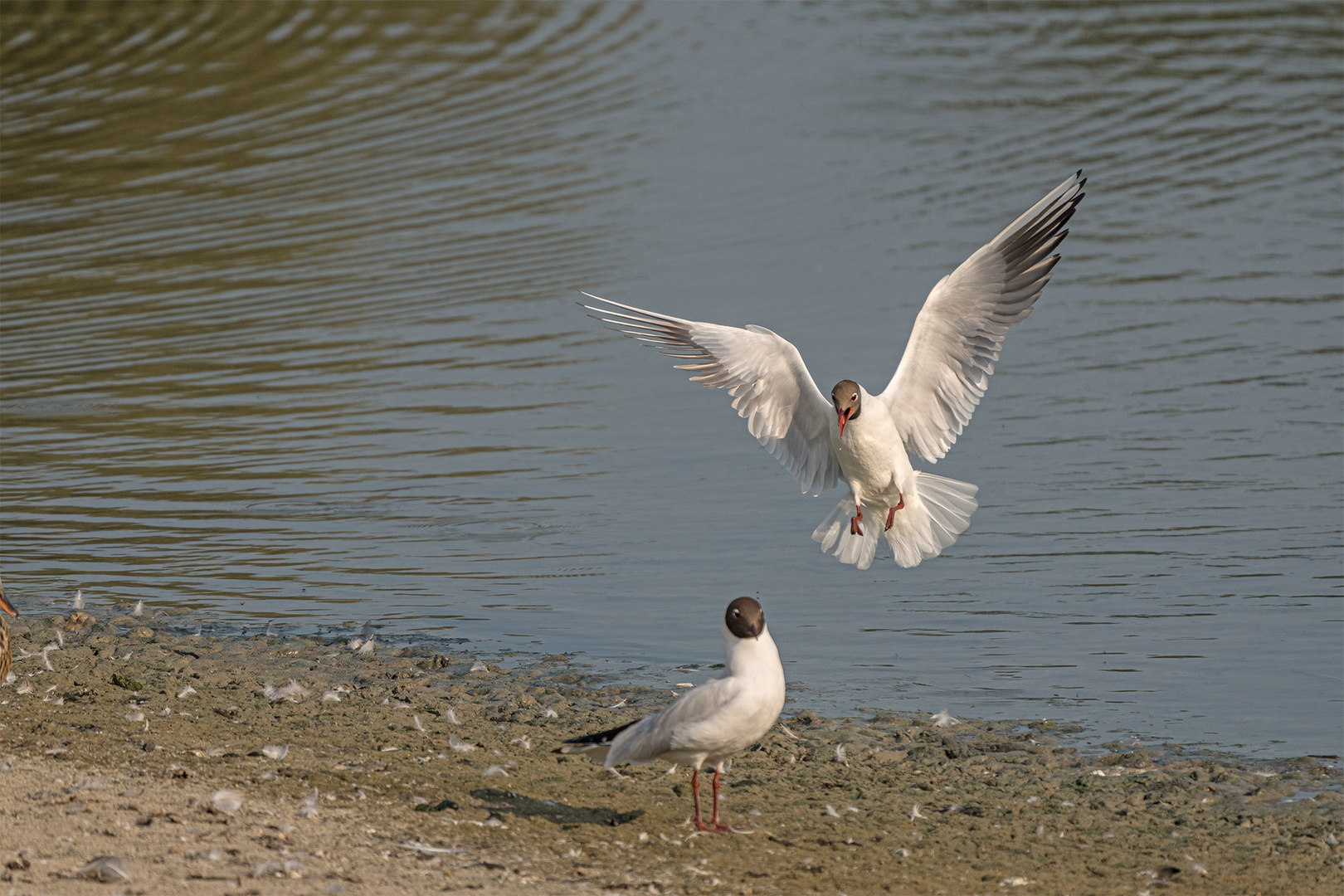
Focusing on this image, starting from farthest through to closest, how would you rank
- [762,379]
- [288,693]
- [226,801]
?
[762,379] < [288,693] < [226,801]

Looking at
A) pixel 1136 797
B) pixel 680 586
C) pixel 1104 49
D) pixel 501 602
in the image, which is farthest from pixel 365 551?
pixel 1104 49

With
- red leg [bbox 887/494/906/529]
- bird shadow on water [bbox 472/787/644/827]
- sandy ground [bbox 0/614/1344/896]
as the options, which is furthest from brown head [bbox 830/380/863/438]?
bird shadow on water [bbox 472/787/644/827]

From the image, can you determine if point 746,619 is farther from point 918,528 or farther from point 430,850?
point 918,528

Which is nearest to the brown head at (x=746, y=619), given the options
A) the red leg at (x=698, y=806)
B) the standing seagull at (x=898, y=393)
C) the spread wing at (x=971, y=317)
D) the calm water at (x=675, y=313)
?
the red leg at (x=698, y=806)

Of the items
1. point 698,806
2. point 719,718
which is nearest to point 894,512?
point 698,806

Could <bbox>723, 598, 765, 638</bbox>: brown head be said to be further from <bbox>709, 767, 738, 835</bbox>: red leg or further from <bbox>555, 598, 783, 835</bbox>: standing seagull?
<bbox>709, 767, 738, 835</bbox>: red leg

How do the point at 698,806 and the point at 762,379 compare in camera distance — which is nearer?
the point at 698,806

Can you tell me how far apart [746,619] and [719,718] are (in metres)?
0.39

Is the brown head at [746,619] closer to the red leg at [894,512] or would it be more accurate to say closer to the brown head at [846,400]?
the brown head at [846,400]

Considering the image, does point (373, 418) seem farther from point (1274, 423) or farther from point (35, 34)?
point (35, 34)

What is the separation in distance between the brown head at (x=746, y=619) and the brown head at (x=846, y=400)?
2.73 m

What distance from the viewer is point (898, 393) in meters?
9.56

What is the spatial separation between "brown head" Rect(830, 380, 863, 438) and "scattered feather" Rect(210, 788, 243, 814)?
393cm

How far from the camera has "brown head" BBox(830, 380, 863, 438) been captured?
29.6ft
